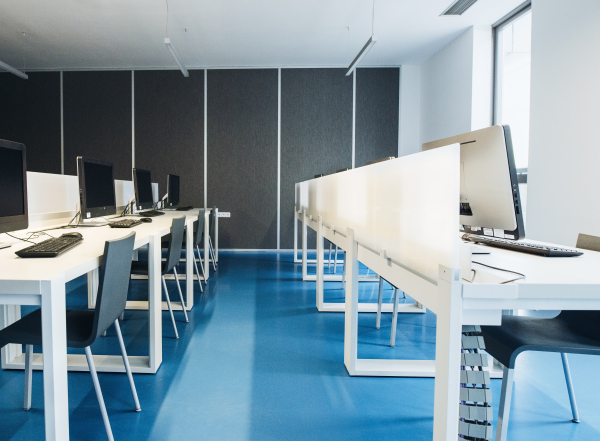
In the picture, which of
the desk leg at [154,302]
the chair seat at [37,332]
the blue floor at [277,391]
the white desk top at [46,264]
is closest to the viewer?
the white desk top at [46,264]

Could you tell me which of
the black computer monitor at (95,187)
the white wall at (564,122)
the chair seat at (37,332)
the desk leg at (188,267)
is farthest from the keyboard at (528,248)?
the black computer monitor at (95,187)

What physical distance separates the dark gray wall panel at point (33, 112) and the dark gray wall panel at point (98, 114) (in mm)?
181

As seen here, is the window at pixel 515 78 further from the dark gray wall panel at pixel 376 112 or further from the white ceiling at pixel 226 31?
the dark gray wall panel at pixel 376 112

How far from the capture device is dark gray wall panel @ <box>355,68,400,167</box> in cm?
588

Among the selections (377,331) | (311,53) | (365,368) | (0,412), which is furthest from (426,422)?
(311,53)

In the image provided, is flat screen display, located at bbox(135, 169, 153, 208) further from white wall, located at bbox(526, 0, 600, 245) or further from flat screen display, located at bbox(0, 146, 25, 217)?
white wall, located at bbox(526, 0, 600, 245)

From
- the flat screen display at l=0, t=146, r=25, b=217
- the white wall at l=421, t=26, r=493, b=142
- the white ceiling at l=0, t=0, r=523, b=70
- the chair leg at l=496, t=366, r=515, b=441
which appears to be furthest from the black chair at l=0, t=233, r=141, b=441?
the white wall at l=421, t=26, r=493, b=142

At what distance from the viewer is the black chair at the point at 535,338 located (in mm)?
1146

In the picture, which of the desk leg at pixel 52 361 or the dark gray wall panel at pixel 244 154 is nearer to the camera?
the desk leg at pixel 52 361

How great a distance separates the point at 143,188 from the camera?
3598mm

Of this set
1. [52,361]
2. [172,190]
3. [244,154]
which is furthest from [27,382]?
[244,154]

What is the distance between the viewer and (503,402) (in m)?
1.14

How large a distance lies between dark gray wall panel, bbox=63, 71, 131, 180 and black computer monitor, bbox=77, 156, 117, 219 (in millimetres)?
3473

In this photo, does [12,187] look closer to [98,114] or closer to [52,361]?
[52,361]
